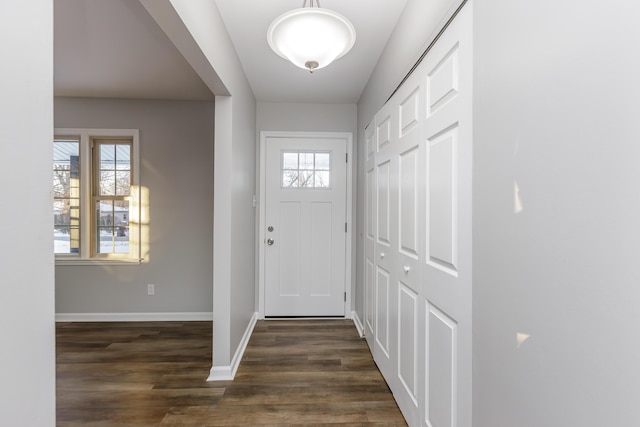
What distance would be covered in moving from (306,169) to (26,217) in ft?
9.90

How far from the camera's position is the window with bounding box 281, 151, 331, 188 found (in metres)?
3.56

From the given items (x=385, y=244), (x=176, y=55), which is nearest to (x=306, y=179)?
(x=385, y=244)

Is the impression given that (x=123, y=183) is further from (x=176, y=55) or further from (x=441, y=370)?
(x=441, y=370)

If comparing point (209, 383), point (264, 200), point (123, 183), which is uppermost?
point (123, 183)

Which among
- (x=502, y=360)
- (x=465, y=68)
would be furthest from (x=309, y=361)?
(x=465, y=68)

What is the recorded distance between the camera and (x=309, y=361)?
253 cm

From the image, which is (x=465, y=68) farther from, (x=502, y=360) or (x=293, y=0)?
(x=293, y=0)

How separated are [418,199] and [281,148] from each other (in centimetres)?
224

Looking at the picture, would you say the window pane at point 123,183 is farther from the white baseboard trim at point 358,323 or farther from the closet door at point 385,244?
the white baseboard trim at point 358,323

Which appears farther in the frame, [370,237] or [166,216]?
[166,216]

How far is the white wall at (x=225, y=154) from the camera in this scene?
1.50 metres

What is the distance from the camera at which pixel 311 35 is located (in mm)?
1241

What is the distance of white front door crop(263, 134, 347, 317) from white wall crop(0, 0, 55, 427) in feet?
9.32

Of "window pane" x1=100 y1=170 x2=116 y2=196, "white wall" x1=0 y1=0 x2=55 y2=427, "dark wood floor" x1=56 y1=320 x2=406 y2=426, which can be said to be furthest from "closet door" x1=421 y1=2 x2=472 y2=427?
"window pane" x1=100 y1=170 x2=116 y2=196
